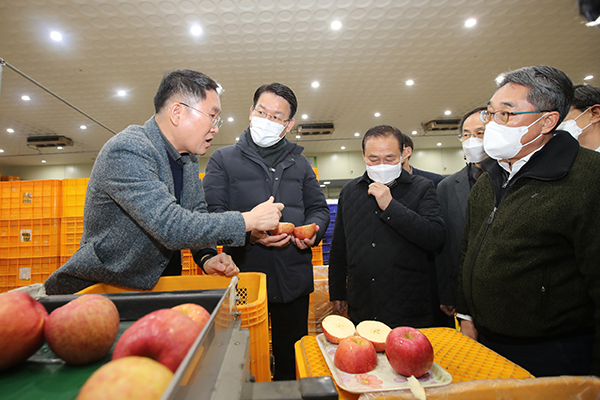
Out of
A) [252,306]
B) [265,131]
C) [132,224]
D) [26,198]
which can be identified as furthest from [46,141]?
[252,306]

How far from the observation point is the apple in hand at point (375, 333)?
1033 mm

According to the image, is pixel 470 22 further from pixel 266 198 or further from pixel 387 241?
pixel 266 198

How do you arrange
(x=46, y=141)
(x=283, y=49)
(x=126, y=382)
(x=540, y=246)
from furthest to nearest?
(x=46, y=141) < (x=283, y=49) < (x=540, y=246) < (x=126, y=382)

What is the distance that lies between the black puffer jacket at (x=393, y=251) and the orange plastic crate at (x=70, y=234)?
392cm

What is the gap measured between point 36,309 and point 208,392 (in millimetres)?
402

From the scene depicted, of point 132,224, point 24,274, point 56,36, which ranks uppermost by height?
point 56,36

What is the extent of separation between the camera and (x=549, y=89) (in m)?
1.25

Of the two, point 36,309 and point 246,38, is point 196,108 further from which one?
point 246,38

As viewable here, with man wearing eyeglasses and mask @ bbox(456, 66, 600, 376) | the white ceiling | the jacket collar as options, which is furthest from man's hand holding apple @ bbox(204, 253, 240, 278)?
the white ceiling

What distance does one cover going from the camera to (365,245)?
1832 mm

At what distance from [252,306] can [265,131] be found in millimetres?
1257

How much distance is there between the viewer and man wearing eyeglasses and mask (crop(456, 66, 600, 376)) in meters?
1.05

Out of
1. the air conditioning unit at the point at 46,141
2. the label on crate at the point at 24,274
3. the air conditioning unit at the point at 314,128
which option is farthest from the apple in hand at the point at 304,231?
the air conditioning unit at the point at 46,141

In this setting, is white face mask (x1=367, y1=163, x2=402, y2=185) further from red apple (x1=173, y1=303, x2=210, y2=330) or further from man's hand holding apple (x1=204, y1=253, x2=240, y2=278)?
red apple (x1=173, y1=303, x2=210, y2=330)
